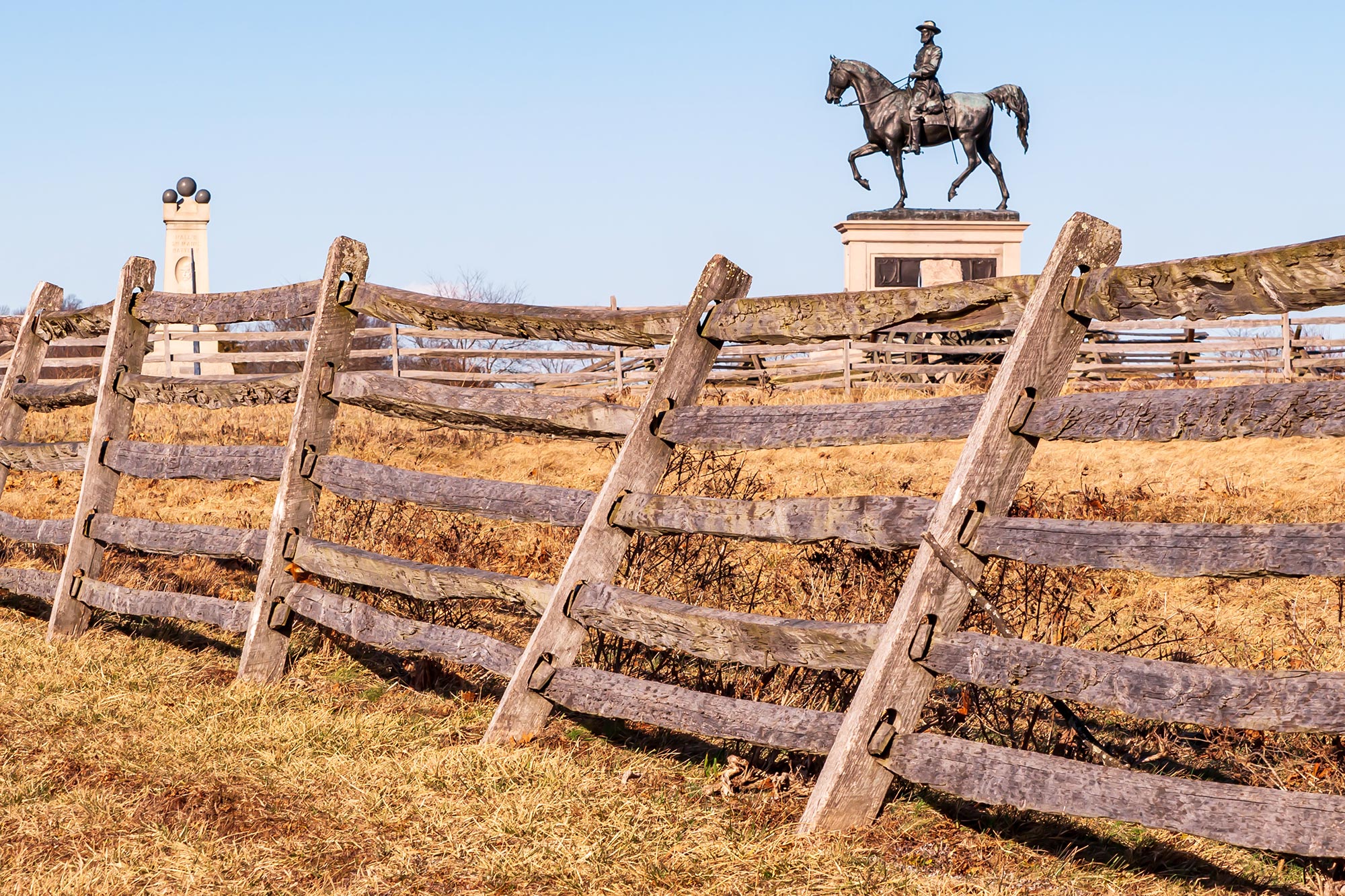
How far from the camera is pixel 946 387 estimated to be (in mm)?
18109

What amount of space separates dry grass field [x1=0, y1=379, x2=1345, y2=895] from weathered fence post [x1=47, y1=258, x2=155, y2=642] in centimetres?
22

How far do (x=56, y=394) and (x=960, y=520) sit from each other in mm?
5732

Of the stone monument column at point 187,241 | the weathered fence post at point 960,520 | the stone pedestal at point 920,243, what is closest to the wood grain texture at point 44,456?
the weathered fence post at point 960,520

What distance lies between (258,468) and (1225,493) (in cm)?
807

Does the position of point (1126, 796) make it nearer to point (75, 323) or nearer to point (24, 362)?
point (75, 323)

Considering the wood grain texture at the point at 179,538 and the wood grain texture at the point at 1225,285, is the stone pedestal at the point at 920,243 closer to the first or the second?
the wood grain texture at the point at 179,538

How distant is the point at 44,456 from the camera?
7.21m

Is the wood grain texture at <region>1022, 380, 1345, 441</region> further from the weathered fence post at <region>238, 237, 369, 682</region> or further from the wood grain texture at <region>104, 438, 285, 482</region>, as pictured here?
the wood grain texture at <region>104, 438, 285, 482</region>

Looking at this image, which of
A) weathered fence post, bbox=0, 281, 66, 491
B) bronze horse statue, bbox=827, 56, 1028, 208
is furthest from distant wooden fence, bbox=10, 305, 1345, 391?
weathered fence post, bbox=0, 281, 66, 491

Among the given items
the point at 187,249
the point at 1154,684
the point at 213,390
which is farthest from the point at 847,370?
the point at 187,249

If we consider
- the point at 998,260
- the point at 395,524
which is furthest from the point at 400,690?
the point at 998,260

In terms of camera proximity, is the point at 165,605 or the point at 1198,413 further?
the point at 165,605

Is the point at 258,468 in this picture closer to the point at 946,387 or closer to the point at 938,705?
the point at 938,705

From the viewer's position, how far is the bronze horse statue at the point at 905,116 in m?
23.7
